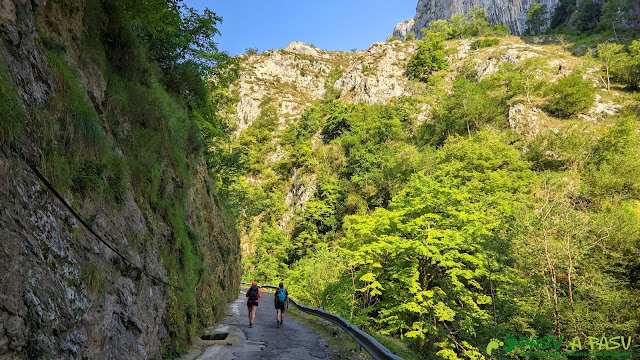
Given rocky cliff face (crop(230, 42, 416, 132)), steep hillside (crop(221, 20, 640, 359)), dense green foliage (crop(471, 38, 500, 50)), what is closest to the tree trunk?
steep hillside (crop(221, 20, 640, 359))

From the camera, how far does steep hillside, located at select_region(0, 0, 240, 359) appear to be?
3318 millimetres

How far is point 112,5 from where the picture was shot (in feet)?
26.0

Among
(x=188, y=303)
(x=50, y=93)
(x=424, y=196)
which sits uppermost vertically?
(x=50, y=93)

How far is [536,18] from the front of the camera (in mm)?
98438

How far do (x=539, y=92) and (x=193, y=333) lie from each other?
203ft

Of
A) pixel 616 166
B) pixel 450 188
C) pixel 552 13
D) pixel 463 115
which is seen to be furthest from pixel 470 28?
pixel 450 188

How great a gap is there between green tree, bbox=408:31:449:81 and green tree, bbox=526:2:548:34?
4229 centimetres

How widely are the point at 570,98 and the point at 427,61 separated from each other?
41136 millimetres

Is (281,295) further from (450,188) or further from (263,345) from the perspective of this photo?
(450,188)

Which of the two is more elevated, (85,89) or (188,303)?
(85,89)

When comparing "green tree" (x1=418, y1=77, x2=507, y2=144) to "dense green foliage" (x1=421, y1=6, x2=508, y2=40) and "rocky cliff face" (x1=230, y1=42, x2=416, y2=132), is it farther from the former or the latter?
"dense green foliage" (x1=421, y1=6, x2=508, y2=40)

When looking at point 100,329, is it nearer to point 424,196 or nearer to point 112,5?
point 112,5

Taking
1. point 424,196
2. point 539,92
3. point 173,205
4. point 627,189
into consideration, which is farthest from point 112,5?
point 539,92

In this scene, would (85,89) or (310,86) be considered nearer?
(85,89)
